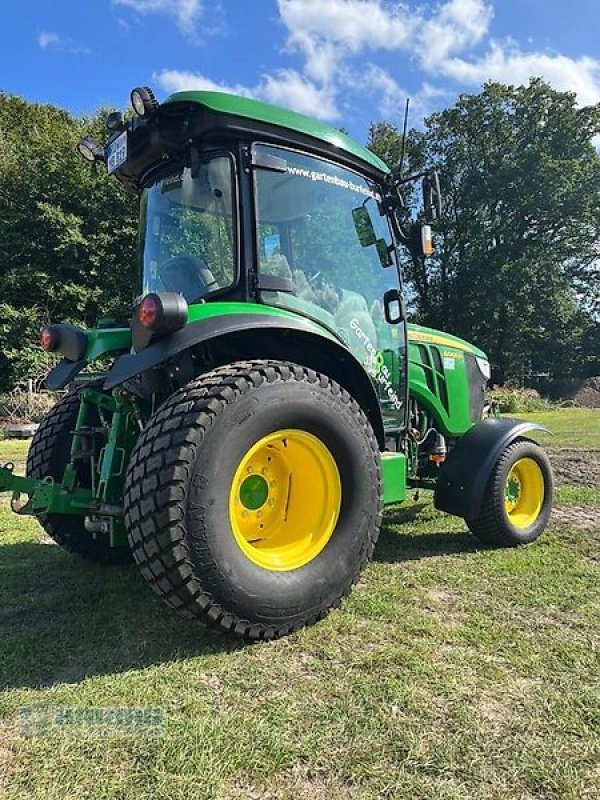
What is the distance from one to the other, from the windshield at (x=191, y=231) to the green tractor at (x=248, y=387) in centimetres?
1

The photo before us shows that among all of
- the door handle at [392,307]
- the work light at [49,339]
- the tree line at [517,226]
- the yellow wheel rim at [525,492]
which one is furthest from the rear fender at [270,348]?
the tree line at [517,226]

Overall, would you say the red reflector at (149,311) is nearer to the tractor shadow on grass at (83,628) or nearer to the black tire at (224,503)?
the black tire at (224,503)

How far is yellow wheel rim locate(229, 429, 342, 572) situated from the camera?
10.6 ft

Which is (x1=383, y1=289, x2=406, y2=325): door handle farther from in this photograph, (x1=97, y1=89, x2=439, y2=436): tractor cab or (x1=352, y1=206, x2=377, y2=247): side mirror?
(x1=352, y1=206, x2=377, y2=247): side mirror

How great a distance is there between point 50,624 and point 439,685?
74.5 inches

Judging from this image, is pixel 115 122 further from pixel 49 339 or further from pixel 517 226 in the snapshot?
pixel 517 226

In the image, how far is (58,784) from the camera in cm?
194

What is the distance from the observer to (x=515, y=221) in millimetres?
33219

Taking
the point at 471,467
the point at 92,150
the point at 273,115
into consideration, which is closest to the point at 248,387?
the point at 273,115

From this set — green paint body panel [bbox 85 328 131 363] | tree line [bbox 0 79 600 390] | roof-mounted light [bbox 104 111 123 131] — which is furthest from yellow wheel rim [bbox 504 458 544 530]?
tree line [bbox 0 79 600 390]

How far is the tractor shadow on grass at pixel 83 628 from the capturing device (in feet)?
9.04

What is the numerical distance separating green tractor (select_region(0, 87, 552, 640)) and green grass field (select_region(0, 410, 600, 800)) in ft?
1.00

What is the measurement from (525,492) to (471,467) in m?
0.74

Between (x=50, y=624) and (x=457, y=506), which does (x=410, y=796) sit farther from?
(x=457, y=506)
